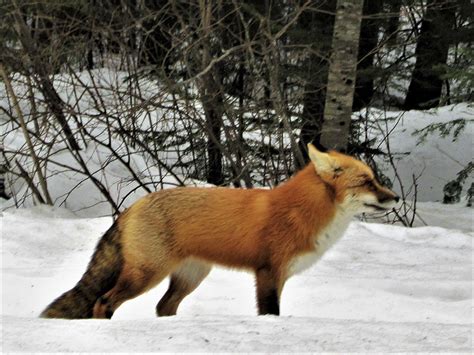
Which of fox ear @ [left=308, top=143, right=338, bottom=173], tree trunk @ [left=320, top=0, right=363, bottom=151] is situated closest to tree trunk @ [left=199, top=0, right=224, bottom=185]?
tree trunk @ [left=320, top=0, right=363, bottom=151]

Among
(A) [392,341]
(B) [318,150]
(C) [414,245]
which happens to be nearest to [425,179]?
(C) [414,245]

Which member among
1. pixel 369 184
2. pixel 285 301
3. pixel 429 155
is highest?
pixel 369 184

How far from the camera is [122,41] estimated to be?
897cm

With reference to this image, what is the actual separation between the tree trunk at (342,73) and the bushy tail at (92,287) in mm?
3633

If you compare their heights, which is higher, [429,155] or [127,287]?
[127,287]

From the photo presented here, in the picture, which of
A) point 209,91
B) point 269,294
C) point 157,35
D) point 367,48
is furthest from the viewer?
point 157,35

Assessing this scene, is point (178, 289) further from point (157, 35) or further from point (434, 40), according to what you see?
point (157, 35)

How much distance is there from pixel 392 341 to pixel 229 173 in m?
6.84

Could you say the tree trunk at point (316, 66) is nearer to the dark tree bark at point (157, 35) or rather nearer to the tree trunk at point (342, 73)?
the tree trunk at point (342, 73)

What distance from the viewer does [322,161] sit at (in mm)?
4434

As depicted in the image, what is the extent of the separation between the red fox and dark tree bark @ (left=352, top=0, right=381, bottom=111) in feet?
16.7

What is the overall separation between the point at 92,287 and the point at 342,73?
13.7 feet

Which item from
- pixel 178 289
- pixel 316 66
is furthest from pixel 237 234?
pixel 316 66

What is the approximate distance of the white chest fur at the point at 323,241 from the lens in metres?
4.36
